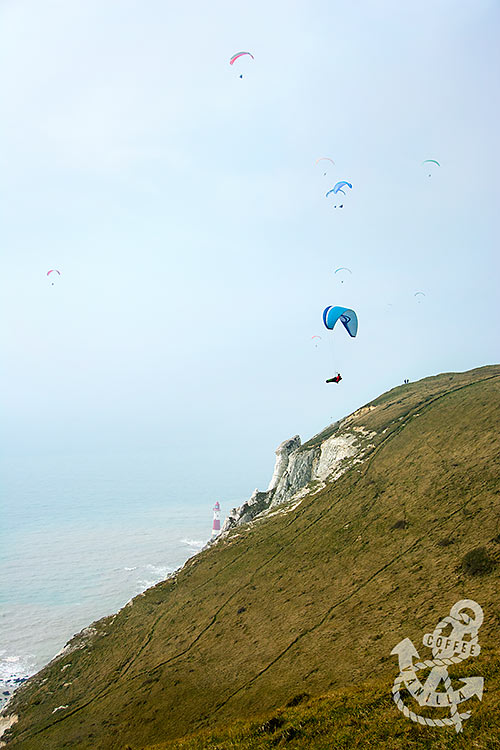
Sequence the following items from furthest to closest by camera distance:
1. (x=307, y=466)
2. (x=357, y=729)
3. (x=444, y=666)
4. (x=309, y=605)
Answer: (x=307, y=466), (x=309, y=605), (x=444, y=666), (x=357, y=729)

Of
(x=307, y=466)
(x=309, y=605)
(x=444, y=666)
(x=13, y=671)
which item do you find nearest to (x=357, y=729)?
(x=444, y=666)

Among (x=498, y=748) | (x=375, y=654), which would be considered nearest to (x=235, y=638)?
(x=375, y=654)

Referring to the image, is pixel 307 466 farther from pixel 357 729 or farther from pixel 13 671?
pixel 13 671

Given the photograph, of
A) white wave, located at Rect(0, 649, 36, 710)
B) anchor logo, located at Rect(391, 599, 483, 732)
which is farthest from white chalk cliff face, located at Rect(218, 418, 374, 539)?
white wave, located at Rect(0, 649, 36, 710)

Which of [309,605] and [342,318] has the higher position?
[342,318]

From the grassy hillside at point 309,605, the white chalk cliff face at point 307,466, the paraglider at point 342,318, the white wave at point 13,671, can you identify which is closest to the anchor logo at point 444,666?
the grassy hillside at point 309,605

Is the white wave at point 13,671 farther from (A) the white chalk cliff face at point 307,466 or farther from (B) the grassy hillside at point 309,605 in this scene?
(A) the white chalk cliff face at point 307,466

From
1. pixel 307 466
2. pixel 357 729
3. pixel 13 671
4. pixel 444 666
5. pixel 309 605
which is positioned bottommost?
pixel 444 666
